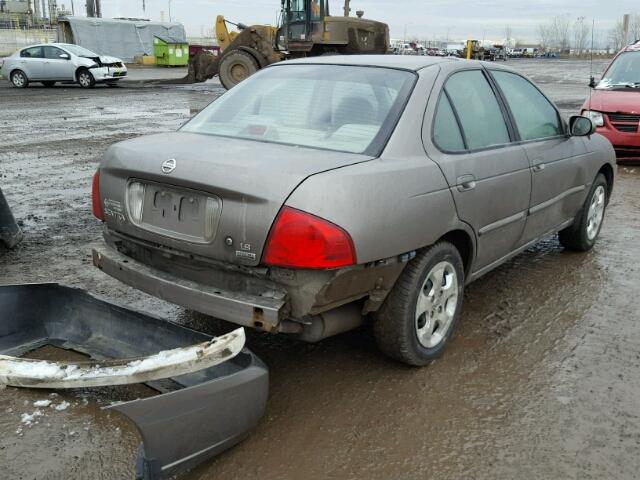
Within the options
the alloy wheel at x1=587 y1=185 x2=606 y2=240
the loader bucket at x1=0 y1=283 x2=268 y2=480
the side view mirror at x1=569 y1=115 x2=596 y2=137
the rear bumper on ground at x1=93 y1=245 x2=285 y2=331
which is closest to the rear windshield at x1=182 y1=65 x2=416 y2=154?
the rear bumper on ground at x1=93 y1=245 x2=285 y2=331

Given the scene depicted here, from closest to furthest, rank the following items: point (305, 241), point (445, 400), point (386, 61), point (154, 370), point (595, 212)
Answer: point (154, 370), point (305, 241), point (445, 400), point (386, 61), point (595, 212)

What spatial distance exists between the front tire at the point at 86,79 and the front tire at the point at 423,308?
2323cm

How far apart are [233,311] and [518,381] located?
5.34 feet

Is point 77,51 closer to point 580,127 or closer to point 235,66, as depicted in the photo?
point 235,66

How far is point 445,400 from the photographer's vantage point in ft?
10.8

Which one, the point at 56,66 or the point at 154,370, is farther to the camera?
the point at 56,66

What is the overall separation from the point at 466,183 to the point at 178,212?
158 centimetres

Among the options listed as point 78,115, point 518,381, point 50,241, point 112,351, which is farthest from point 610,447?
point 78,115

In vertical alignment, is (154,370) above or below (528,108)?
below

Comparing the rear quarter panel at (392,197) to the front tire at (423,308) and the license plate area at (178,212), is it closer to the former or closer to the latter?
the front tire at (423,308)

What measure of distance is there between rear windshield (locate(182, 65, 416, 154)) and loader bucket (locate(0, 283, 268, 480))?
118 centimetres

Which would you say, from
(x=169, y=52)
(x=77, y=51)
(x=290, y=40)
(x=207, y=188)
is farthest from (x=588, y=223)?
(x=169, y=52)

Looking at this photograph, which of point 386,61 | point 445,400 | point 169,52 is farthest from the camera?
point 169,52

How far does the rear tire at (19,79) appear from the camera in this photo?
23.7 meters
